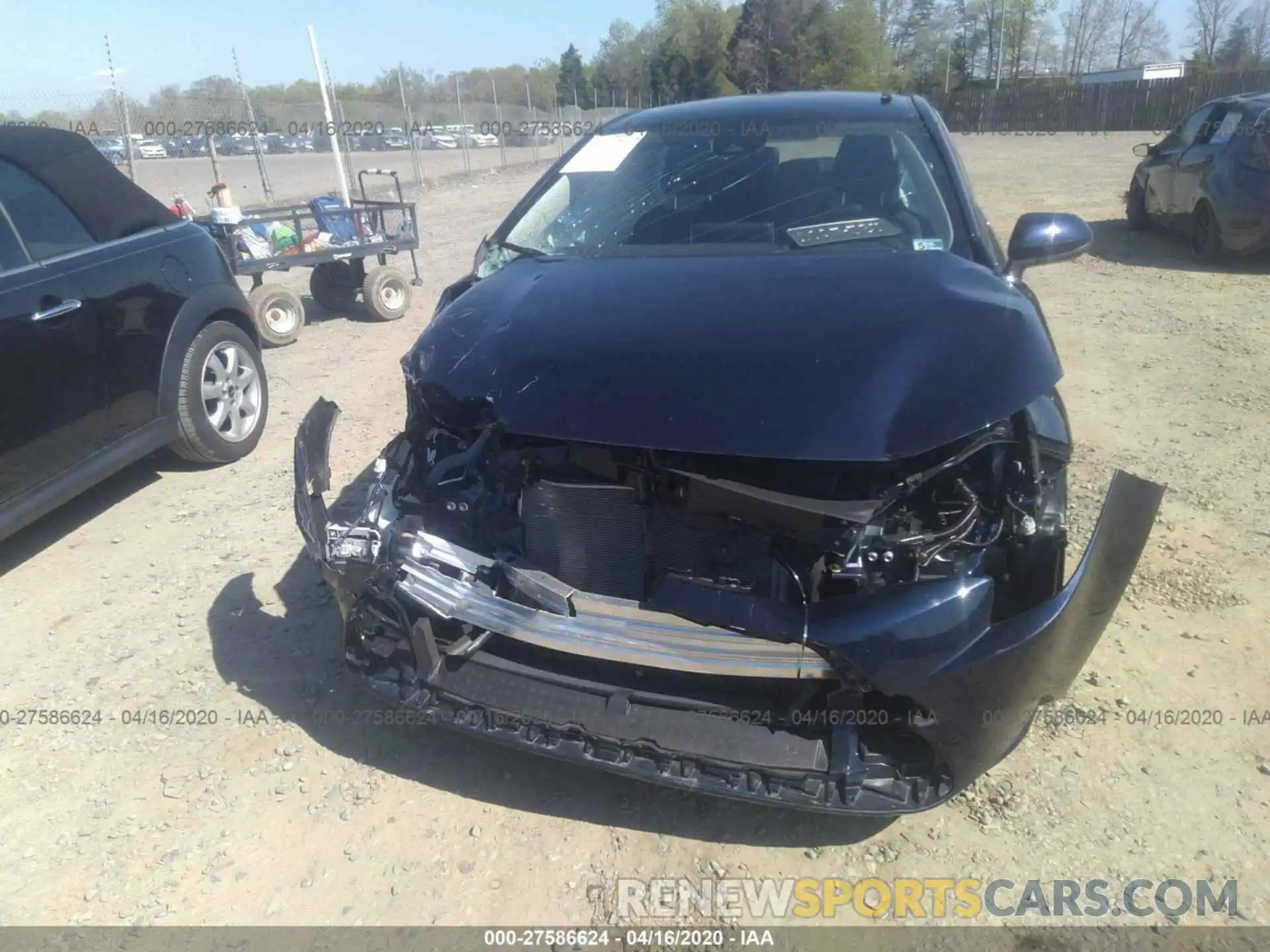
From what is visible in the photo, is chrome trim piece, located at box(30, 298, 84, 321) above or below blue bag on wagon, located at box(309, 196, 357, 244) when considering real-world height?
above

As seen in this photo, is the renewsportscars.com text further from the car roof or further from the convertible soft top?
the convertible soft top

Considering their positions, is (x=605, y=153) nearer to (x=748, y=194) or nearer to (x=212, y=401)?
(x=748, y=194)

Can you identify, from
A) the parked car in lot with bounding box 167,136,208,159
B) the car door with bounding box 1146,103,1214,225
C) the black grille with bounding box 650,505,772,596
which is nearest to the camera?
the black grille with bounding box 650,505,772,596

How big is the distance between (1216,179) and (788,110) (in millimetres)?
7261

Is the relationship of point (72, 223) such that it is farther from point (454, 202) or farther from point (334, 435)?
point (454, 202)

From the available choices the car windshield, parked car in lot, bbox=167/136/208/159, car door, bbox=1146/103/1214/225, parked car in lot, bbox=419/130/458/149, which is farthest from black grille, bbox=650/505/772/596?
parked car in lot, bbox=419/130/458/149

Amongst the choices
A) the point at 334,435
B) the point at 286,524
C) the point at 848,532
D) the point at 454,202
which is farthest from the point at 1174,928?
the point at 454,202

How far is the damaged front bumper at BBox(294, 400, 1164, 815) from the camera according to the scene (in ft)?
6.63

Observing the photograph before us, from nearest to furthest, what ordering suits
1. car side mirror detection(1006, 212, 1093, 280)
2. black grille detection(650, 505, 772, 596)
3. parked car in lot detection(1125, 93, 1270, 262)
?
black grille detection(650, 505, 772, 596) → car side mirror detection(1006, 212, 1093, 280) → parked car in lot detection(1125, 93, 1270, 262)

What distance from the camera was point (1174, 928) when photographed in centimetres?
213

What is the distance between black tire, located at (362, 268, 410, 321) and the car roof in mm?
4404

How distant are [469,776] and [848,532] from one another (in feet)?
4.71

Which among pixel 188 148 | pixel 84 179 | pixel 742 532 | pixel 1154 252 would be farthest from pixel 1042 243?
pixel 188 148

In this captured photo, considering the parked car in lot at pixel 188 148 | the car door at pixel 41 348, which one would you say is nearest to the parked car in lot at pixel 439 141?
the parked car in lot at pixel 188 148
